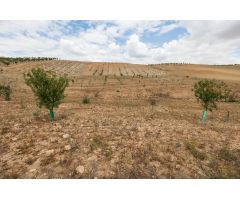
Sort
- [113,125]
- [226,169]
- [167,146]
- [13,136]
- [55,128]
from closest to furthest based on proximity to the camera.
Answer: [226,169], [167,146], [13,136], [55,128], [113,125]

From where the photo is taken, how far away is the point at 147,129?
911 cm

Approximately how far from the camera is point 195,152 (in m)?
6.82

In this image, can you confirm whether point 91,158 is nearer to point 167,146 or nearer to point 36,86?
point 167,146

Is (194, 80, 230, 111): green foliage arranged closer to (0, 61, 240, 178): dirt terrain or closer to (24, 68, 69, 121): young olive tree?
(0, 61, 240, 178): dirt terrain

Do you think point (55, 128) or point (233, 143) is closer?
point (233, 143)

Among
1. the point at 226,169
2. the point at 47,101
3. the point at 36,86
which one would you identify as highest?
the point at 36,86

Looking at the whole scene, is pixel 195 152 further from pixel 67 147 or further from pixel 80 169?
pixel 67 147

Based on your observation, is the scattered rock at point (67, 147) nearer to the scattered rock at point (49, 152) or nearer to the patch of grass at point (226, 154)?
the scattered rock at point (49, 152)

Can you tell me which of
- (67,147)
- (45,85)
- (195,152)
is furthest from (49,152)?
(195,152)

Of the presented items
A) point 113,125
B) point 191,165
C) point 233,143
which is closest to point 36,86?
point 113,125

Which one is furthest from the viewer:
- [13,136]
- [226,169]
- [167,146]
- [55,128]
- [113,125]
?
[113,125]

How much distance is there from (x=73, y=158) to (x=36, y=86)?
5.36 m

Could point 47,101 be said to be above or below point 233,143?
above

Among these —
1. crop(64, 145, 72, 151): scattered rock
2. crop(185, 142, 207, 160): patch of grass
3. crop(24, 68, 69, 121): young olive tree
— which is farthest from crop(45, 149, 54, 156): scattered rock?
crop(185, 142, 207, 160): patch of grass
